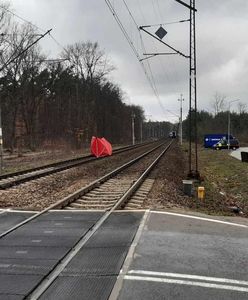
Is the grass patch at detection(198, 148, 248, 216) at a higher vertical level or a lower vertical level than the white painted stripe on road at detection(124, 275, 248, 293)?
lower

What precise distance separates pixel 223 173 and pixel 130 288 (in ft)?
89.7

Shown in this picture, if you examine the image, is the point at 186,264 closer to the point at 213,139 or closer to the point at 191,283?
the point at 191,283

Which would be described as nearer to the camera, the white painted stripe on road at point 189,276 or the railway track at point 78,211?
the white painted stripe on road at point 189,276

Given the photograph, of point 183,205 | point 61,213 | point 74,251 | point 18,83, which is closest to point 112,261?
point 74,251

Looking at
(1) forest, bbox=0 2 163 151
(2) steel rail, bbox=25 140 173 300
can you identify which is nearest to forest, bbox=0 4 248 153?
(1) forest, bbox=0 2 163 151

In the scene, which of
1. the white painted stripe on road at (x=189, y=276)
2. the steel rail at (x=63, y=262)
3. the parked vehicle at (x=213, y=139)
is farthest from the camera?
the parked vehicle at (x=213, y=139)

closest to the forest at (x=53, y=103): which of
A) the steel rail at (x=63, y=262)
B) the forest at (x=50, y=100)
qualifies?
the forest at (x=50, y=100)

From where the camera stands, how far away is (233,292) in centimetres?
629

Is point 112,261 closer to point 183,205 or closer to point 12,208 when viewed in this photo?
point 12,208

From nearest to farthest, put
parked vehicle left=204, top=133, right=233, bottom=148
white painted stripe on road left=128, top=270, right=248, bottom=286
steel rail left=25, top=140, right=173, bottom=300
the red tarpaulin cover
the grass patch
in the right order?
1. steel rail left=25, top=140, right=173, bottom=300
2. white painted stripe on road left=128, top=270, right=248, bottom=286
3. the grass patch
4. the red tarpaulin cover
5. parked vehicle left=204, top=133, right=233, bottom=148

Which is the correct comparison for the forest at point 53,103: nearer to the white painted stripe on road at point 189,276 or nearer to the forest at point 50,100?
the forest at point 50,100

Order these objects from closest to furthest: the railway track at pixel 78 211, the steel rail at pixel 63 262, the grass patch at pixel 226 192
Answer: the steel rail at pixel 63 262 < the railway track at pixel 78 211 < the grass patch at pixel 226 192

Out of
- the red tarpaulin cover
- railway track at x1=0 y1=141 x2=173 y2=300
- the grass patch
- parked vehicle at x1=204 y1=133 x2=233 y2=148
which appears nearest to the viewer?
railway track at x1=0 y1=141 x2=173 y2=300

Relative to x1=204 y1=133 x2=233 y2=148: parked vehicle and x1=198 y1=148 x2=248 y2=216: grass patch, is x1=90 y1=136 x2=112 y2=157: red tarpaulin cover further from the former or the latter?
x1=204 y1=133 x2=233 y2=148: parked vehicle
